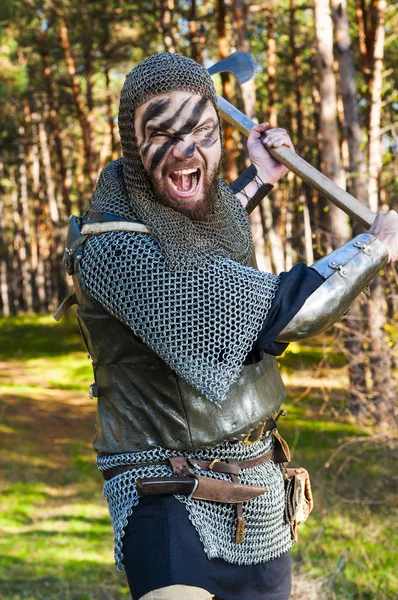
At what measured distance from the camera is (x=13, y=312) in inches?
1513

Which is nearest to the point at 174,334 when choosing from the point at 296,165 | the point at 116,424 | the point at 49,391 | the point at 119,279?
the point at 119,279

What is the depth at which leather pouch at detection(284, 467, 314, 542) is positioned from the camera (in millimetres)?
2961

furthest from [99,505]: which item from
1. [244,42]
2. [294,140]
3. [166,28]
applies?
[294,140]

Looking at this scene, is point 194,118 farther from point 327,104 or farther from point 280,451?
point 327,104

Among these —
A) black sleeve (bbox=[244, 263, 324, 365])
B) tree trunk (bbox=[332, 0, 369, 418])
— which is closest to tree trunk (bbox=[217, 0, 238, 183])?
tree trunk (bbox=[332, 0, 369, 418])

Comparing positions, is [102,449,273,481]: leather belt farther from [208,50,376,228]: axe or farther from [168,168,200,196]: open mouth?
[208,50,376,228]: axe

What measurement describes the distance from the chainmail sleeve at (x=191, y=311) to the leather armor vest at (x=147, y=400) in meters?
0.10

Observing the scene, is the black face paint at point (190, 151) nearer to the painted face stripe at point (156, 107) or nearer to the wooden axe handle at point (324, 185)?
the painted face stripe at point (156, 107)

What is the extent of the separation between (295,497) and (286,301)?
32.8 inches

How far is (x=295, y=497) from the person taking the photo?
9.81 feet

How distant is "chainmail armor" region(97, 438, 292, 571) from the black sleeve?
0.37m

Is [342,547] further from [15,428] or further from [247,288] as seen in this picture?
[15,428]

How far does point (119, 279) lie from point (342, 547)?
4027 mm

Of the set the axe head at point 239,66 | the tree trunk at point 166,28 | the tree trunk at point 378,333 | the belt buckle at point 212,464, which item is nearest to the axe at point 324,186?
the axe head at point 239,66
